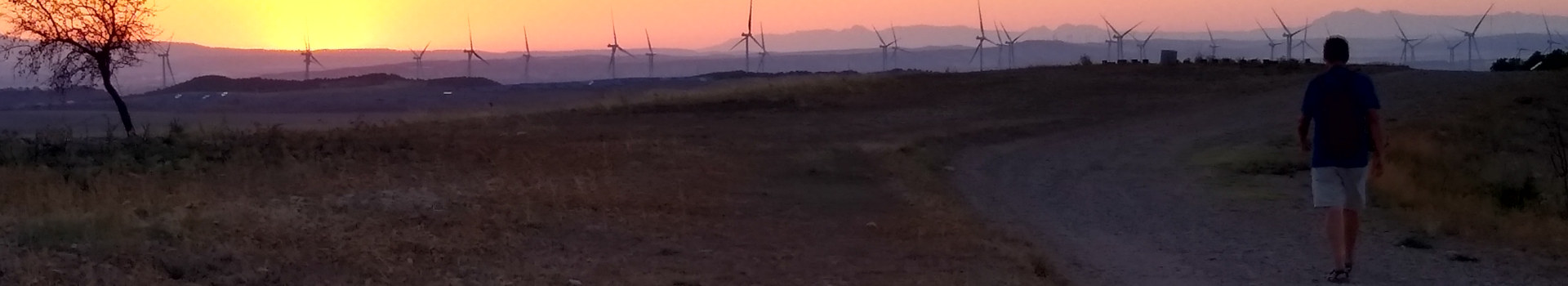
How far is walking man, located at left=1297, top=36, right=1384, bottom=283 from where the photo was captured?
28.9 feet

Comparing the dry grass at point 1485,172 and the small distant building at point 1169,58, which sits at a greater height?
the small distant building at point 1169,58

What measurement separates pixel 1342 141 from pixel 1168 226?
12.2 ft

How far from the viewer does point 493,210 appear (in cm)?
1216

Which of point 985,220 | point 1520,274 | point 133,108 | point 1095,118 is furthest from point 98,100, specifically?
point 1520,274

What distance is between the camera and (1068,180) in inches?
691

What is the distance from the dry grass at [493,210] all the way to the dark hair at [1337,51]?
2324mm

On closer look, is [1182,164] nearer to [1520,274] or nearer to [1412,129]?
[1412,129]

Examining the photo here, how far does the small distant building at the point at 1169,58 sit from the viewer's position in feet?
165

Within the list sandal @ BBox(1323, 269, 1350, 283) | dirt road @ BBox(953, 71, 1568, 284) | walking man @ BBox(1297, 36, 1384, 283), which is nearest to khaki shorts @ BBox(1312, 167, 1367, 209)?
walking man @ BBox(1297, 36, 1384, 283)

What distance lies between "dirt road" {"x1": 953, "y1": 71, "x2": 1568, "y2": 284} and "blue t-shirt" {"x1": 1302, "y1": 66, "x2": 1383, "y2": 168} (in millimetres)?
797

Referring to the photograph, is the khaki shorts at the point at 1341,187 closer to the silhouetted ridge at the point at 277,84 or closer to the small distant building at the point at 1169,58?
the small distant building at the point at 1169,58

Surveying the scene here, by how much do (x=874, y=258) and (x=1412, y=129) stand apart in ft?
60.5

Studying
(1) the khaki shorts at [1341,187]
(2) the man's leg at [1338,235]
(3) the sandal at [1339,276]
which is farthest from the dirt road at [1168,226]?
(1) the khaki shorts at [1341,187]

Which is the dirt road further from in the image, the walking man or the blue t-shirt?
the blue t-shirt
